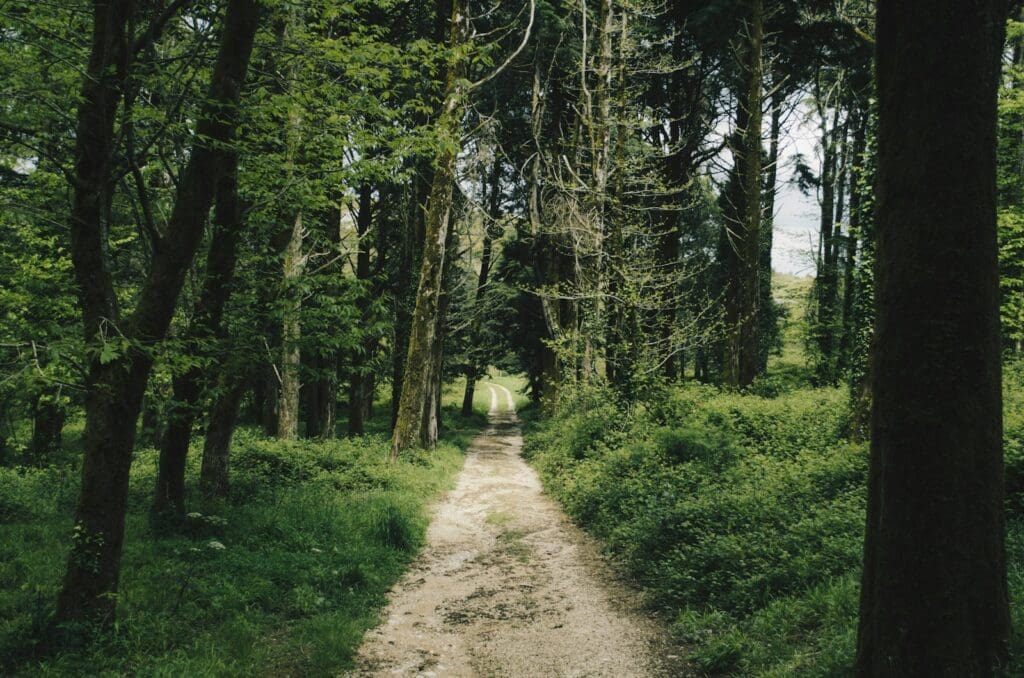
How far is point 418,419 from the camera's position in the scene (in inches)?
534

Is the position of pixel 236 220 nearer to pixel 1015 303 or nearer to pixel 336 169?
pixel 336 169

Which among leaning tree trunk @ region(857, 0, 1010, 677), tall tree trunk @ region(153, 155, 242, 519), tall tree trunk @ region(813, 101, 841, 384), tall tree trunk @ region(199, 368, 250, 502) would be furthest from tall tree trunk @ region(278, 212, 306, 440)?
tall tree trunk @ region(813, 101, 841, 384)

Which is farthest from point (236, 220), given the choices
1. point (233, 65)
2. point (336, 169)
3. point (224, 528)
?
point (224, 528)

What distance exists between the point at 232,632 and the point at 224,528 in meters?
2.75

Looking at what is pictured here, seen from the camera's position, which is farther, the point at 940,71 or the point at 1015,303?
the point at 1015,303

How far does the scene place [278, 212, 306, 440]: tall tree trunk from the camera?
22.7 ft

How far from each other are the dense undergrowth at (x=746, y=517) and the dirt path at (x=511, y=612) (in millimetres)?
452

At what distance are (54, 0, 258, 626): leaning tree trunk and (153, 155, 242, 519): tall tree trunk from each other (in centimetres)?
160

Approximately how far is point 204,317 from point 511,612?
→ 465cm

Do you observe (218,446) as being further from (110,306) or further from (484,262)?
(484,262)

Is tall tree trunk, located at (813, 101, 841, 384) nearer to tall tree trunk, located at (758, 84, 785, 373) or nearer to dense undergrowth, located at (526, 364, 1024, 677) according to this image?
tall tree trunk, located at (758, 84, 785, 373)

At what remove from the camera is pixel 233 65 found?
4.91m

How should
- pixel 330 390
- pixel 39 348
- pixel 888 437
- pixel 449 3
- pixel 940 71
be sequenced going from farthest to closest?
pixel 330 390 → pixel 449 3 → pixel 39 348 → pixel 888 437 → pixel 940 71

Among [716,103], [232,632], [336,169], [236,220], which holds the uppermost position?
[716,103]
